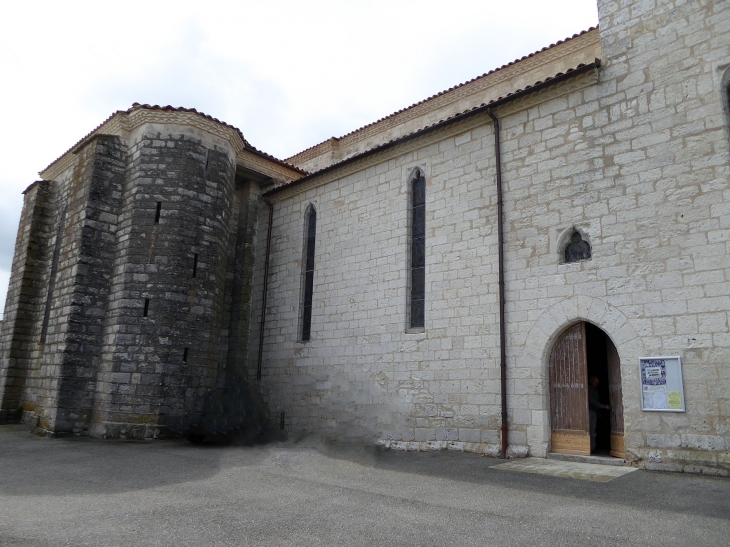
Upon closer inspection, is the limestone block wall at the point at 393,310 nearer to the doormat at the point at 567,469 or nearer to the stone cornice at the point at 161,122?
the doormat at the point at 567,469

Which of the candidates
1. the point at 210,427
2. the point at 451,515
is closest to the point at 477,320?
the point at 451,515

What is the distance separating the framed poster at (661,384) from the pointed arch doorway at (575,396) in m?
0.65

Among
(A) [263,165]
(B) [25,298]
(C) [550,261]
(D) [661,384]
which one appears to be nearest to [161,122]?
(A) [263,165]

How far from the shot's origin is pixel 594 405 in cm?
802

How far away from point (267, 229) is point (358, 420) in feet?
18.3

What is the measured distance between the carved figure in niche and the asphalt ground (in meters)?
3.06

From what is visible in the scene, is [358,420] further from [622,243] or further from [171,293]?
[622,243]

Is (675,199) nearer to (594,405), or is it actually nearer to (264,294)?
(594,405)

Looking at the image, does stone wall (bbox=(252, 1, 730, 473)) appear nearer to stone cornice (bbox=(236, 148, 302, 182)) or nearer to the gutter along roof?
the gutter along roof

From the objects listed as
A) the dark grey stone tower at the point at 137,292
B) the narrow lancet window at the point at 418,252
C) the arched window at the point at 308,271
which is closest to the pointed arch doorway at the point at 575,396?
the narrow lancet window at the point at 418,252

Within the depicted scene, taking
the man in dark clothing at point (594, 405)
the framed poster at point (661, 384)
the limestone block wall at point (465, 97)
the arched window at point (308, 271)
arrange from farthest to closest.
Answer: the limestone block wall at point (465, 97), the arched window at point (308, 271), the man in dark clothing at point (594, 405), the framed poster at point (661, 384)

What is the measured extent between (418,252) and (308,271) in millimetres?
3100

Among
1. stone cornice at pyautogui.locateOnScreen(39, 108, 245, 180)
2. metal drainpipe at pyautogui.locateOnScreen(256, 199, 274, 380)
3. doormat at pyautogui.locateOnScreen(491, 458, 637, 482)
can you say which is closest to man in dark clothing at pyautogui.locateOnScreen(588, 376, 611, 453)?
doormat at pyautogui.locateOnScreen(491, 458, 637, 482)

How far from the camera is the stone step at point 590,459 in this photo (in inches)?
282
